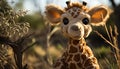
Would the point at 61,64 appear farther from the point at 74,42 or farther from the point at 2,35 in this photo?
the point at 2,35

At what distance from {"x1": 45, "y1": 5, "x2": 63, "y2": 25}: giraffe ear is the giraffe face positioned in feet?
0.37

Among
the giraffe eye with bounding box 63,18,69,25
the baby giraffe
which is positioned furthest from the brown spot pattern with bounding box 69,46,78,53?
the giraffe eye with bounding box 63,18,69,25

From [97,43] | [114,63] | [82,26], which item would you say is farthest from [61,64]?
[97,43]

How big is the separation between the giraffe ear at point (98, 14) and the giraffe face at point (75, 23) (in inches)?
3.4

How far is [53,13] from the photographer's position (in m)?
3.44

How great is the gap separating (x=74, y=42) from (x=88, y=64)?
0.65 ft

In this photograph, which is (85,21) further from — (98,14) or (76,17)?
(98,14)

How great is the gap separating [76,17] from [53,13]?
27cm

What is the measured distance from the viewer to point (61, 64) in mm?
3203

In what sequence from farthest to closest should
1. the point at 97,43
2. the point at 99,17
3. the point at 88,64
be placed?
1. the point at 97,43
2. the point at 99,17
3. the point at 88,64

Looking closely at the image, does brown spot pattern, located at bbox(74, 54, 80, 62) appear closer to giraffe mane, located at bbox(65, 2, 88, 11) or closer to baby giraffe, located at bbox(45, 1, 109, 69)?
baby giraffe, located at bbox(45, 1, 109, 69)

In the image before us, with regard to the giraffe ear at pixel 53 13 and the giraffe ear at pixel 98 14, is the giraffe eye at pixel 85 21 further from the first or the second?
the giraffe ear at pixel 53 13

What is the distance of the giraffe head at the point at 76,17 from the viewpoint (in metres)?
3.14

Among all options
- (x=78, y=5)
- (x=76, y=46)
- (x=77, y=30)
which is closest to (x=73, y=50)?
(x=76, y=46)
